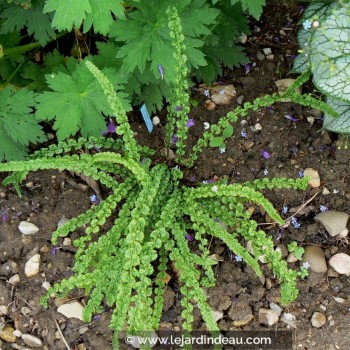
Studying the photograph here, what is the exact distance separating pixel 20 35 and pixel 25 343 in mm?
1403

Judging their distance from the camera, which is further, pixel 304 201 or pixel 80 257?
pixel 304 201

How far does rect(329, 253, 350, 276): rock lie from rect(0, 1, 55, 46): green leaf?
4.91ft

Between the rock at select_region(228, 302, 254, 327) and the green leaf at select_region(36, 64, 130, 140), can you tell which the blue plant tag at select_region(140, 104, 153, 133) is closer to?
the green leaf at select_region(36, 64, 130, 140)

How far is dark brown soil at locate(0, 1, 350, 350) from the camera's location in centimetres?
214

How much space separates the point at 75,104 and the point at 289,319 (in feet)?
3.92

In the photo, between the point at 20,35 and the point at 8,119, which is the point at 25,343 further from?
the point at 20,35

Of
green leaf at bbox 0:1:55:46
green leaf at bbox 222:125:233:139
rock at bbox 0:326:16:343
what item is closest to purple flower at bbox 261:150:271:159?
green leaf at bbox 222:125:233:139

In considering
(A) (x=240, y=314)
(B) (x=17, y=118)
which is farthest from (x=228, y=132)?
(B) (x=17, y=118)

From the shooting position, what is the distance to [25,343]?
217 cm

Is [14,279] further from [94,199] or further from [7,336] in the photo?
[94,199]

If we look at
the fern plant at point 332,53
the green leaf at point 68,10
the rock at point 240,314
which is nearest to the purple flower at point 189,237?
the rock at point 240,314

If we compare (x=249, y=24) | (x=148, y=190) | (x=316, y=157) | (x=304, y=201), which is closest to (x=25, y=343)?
(x=148, y=190)

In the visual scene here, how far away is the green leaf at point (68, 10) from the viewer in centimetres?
184

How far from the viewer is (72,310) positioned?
85.4 inches
